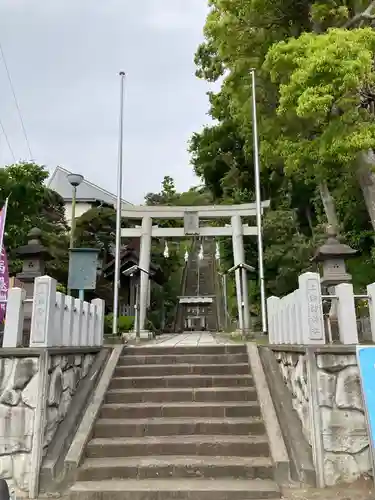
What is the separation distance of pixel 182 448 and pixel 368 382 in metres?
2.24

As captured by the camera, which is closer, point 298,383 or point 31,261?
point 298,383

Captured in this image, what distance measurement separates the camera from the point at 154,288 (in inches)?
823

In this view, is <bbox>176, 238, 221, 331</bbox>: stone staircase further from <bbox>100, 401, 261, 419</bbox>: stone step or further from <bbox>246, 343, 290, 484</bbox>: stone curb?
<bbox>100, 401, 261, 419</bbox>: stone step

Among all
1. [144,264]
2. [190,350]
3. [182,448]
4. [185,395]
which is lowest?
[182,448]

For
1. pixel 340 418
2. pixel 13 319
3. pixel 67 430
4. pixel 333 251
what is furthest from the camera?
pixel 333 251

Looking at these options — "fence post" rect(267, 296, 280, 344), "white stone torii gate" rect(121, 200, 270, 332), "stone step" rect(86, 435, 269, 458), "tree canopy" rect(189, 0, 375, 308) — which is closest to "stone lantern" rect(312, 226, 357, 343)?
"fence post" rect(267, 296, 280, 344)

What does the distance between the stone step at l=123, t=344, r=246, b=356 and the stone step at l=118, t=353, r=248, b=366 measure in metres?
0.17

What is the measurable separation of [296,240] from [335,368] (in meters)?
11.3

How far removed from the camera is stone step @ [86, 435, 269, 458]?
4766 millimetres

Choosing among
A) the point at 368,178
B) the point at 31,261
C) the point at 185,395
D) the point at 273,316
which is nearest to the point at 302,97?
the point at 368,178

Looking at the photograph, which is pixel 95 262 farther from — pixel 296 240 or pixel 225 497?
pixel 296 240

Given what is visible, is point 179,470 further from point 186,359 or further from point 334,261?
point 334,261

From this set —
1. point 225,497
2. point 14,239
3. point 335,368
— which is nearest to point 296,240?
point 14,239

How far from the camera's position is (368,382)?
155 inches
